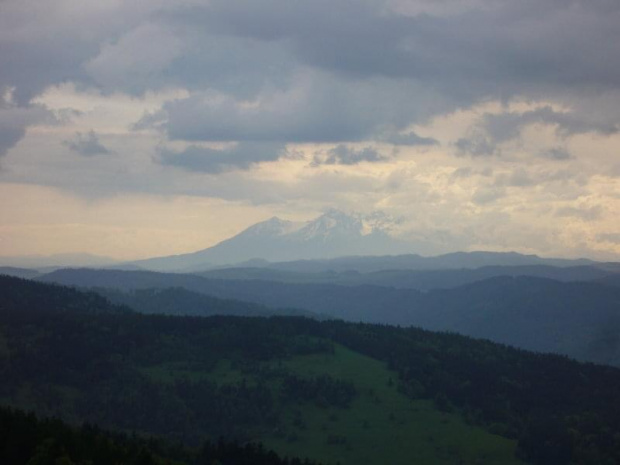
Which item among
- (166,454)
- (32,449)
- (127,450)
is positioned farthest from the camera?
(166,454)

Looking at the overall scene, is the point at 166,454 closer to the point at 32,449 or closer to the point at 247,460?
the point at 247,460

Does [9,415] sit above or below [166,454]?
above

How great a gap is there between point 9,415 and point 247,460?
163 feet

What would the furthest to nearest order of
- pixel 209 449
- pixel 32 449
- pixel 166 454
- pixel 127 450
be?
pixel 209 449, pixel 166 454, pixel 127 450, pixel 32 449

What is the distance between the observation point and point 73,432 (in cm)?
14325

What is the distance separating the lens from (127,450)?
447 feet

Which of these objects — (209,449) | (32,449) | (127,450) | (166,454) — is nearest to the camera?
(32,449)

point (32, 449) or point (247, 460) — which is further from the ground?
point (32, 449)

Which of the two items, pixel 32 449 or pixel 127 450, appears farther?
pixel 127 450

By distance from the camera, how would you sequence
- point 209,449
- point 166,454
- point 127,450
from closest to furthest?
point 127,450, point 166,454, point 209,449

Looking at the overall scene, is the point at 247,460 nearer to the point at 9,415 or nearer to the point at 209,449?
the point at 209,449

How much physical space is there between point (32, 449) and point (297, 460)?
228 feet

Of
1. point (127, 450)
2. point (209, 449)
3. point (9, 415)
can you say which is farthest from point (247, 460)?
point (9, 415)

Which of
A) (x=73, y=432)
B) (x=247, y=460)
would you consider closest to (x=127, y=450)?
(x=73, y=432)
